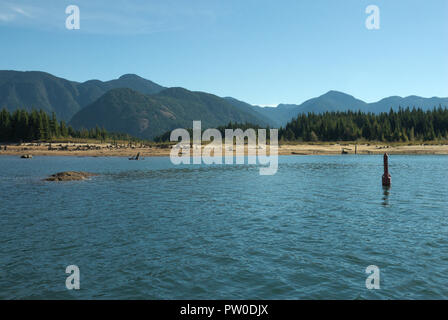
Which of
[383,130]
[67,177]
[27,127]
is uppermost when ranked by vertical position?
[27,127]

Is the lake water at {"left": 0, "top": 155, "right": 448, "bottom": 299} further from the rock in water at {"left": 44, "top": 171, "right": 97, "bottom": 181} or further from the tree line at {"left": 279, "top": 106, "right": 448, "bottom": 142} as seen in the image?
the tree line at {"left": 279, "top": 106, "right": 448, "bottom": 142}

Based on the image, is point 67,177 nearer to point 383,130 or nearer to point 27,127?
point 27,127

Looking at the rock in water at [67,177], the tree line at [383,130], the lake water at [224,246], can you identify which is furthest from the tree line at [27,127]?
the lake water at [224,246]

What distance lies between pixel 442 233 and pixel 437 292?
870 cm

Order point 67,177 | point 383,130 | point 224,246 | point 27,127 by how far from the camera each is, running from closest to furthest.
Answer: point 224,246 → point 67,177 → point 27,127 → point 383,130

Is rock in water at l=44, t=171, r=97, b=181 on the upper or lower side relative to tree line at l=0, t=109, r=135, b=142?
lower

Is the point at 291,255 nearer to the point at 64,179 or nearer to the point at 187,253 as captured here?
the point at 187,253

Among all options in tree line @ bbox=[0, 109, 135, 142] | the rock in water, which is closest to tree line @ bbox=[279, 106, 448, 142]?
tree line @ bbox=[0, 109, 135, 142]

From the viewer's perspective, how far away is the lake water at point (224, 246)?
1215 centimetres

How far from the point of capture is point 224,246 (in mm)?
16891

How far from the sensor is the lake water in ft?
39.9

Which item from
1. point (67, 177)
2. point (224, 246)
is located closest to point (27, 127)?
point (67, 177)

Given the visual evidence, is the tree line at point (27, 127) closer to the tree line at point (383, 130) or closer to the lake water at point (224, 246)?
the tree line at point (383, 130)
